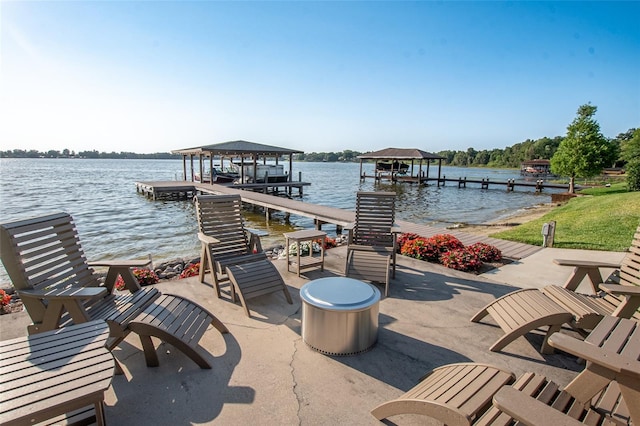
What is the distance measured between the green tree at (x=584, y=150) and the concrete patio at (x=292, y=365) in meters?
25.8

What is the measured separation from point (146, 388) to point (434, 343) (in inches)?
107

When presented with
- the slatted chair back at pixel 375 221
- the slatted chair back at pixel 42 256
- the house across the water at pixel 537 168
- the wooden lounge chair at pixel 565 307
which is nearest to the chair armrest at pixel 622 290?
the wooden lounge chair at pixel 565 307

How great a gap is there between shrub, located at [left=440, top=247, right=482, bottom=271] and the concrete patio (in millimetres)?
1051

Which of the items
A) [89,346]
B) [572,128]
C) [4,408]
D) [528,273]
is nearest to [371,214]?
[528,273]

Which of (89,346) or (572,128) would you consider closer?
(89,346)

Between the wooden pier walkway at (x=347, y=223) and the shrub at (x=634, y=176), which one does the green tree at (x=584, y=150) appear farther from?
the wooden pier walkway at (x=347, y=223)

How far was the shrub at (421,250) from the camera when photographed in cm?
619

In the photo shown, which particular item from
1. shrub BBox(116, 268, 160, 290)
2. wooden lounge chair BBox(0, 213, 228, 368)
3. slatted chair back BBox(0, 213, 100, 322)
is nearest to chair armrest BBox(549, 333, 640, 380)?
wooden lounge chair BBox(0, 213, 228, 368)

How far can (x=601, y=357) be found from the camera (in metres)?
1.60

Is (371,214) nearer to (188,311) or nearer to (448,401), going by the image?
(188,311)

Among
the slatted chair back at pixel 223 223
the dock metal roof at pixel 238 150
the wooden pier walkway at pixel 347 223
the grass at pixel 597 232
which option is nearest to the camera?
the slatted chair back at pixel 223 223

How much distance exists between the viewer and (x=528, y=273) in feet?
18.9

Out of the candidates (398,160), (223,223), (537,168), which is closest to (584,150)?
(398,160)

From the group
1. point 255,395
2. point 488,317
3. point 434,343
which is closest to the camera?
point 255,395
